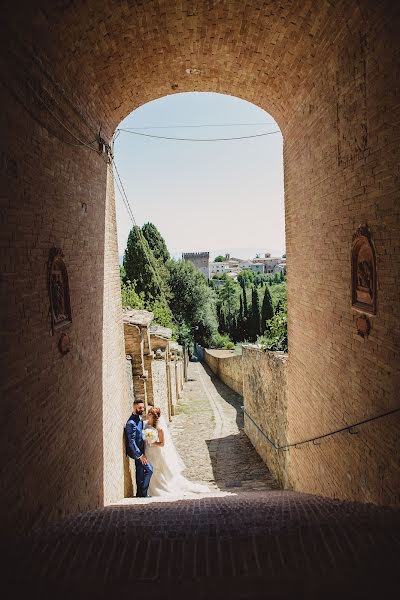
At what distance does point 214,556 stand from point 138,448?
461 centimetres

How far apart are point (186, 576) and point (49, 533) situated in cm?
122

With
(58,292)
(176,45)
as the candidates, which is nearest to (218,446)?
(58,292)

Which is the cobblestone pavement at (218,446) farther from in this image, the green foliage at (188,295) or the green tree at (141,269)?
the green foliage at (188,295)

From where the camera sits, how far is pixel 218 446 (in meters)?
11.6

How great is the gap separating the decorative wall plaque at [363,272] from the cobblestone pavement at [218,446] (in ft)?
17.1

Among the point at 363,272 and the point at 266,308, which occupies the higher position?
the point at 363,272

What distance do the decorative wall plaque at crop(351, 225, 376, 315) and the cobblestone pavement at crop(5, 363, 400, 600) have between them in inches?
73.5

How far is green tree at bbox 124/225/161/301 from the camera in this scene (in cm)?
3259

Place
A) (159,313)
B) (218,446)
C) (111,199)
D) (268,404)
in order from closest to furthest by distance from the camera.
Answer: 1. (111,199)
2. (268,404)
3. (218,446)
4. (159,313)

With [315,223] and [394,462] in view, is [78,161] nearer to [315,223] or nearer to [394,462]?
[315,223]

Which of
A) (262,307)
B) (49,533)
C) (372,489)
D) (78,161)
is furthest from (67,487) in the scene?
(262,307)

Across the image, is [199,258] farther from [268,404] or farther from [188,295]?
[268,404]

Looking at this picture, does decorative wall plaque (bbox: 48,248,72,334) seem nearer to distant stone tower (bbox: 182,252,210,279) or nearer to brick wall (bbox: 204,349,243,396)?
brick wall (bbox: 204,349,243,396)

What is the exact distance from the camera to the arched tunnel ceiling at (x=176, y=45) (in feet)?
13.3
